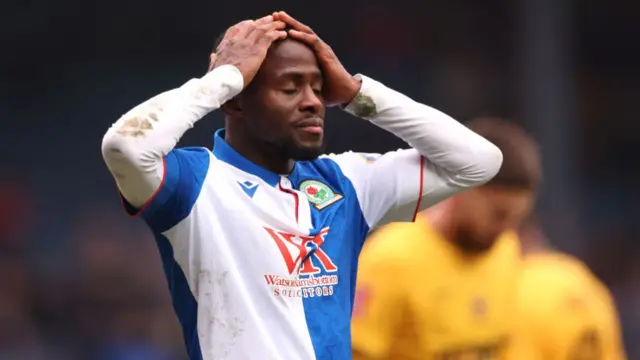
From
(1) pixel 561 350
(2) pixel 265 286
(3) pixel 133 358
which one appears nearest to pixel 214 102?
(2) pixel 265 286

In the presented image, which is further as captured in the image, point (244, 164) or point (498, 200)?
point (498, 200)

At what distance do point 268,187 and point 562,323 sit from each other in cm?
187

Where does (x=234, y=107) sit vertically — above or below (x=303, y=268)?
above

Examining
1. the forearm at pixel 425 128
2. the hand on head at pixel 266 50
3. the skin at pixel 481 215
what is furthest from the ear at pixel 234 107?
the skin at pixel 481 215

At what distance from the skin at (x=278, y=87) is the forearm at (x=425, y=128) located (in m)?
0.20

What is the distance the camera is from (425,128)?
366 cm

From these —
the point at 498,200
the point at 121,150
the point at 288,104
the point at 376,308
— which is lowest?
the point at 376,308

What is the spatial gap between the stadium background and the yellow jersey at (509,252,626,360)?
134 inches

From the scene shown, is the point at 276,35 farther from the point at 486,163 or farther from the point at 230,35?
the point at 486,163

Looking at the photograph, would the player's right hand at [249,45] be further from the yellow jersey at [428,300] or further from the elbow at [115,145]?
the yellow jersey at [428,300]

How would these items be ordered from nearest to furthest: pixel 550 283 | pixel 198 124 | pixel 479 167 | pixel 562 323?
pixel 479 167
pixel 562 323
pixel 550 283
pixel 198 124

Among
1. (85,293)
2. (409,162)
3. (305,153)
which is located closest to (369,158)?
(409,162)

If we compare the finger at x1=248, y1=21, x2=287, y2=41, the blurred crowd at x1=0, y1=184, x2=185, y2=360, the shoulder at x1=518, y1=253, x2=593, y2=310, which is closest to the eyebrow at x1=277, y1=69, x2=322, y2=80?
the finger at x1=248, y1=21, x2=287, y2=41

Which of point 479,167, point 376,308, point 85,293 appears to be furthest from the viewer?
point 85,293
